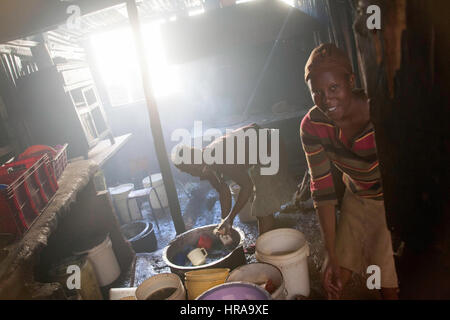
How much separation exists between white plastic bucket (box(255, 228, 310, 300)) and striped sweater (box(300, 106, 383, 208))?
0.86 meters

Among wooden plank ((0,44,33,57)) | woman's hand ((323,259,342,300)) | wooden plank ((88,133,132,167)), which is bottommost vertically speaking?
woman's hand ((323,259,342,300))

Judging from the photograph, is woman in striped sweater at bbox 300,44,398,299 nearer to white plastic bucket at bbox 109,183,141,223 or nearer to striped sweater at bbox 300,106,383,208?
striped sweater at bbox 300,106,383,208

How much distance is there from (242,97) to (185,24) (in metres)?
3.13

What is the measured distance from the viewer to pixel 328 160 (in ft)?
7.65

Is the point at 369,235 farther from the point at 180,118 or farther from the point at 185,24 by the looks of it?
the point at 180,118

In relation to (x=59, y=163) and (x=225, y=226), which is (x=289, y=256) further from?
(x=59, y=163)

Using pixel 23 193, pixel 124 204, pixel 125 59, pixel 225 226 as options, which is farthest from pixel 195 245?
pixel 125 59

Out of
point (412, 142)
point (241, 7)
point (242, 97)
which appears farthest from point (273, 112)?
point (412, 142)

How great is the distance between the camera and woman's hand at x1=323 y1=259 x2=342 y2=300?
2.36 meters

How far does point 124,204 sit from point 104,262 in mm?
2465

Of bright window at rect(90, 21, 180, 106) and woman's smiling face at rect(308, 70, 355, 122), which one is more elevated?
bright window at rect(90, 21, 180, 106)

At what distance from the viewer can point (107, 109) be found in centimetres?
1118

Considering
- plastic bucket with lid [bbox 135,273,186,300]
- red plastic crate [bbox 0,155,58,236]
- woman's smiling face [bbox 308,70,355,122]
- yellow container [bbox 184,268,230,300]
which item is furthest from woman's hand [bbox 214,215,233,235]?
red plastic crate [bbox 0,155,58,236]

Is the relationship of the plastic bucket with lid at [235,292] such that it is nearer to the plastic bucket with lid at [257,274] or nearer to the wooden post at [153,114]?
the plastic bucket with lid at [257,274]
